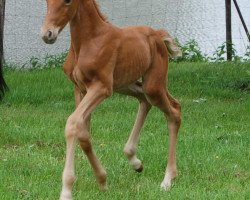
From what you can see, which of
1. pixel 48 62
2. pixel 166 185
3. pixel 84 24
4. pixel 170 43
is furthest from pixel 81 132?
pixel 48 62

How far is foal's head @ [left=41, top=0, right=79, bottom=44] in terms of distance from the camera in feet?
14.5

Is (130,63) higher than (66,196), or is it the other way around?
(130,63)

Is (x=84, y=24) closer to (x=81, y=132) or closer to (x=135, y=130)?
(x=81, y=132)

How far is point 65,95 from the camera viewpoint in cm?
988

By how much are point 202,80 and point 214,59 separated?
3.01 metres

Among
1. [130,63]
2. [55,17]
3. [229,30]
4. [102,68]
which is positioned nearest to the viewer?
[55,17]

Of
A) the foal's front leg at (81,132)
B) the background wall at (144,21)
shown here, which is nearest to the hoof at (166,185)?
the foal's front leg at (81,132)

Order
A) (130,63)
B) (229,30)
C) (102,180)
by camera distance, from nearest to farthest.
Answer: (102,180)
(130,63)
(229,30)

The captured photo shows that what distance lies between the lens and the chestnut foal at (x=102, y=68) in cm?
452

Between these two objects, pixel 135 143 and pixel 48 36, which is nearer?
pixel 48 36

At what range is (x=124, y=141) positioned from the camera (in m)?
6.84

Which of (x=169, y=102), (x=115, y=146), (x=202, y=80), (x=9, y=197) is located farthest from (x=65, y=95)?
(x=9, y=197)

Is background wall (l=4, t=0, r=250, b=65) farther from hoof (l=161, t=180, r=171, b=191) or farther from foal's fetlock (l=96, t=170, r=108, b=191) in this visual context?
foal's fetlock (l=96, t=170, r=108, b=191)

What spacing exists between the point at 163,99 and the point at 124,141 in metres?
1.58
